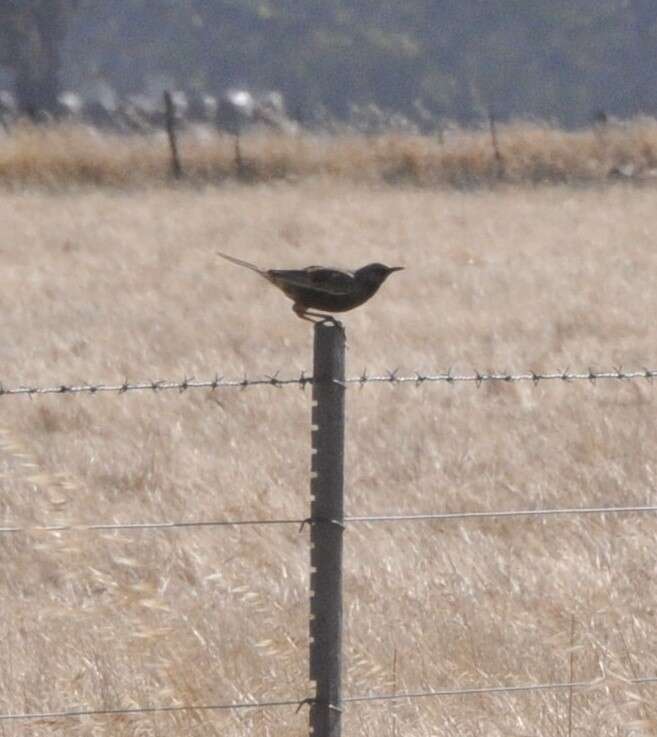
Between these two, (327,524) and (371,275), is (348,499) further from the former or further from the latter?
(327,524)

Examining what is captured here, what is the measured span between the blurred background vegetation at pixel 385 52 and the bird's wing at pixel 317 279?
254 feet

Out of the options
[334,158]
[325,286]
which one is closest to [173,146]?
[334,158]

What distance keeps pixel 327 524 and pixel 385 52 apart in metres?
86.9

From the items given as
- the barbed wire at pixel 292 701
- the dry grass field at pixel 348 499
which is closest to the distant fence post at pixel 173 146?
the dry grass field at pixel 348 499

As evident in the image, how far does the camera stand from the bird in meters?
4.46

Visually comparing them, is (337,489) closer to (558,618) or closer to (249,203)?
(558,618)

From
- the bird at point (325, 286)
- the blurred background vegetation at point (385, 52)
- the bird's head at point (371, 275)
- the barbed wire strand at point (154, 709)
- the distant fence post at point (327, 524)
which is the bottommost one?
the barbed wire strand at point (154, 709)

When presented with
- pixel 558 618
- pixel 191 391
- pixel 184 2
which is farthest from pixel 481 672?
pixel 184 2

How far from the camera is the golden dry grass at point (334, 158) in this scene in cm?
2541

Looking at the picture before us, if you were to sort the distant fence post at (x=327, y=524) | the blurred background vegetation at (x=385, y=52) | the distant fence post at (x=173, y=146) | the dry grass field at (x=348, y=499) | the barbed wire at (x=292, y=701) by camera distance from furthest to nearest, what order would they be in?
the blurred background vegetation at (x=385, y=52)
the distant fence post at (x=173, y=146)
the dry grass field at (x=348, y=499)
the barbed wire at (x=292, y=701)
the distant fence post at (x=327, y=524)

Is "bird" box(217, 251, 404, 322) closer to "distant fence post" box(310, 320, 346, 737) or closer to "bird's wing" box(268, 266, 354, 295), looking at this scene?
Result: "bird's wing" box(268, 266, 354, 295)

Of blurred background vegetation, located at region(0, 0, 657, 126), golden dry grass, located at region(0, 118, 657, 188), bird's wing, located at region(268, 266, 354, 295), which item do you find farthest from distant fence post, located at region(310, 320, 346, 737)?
blurred background vegetation, located at region(0, 0, 657, 126)

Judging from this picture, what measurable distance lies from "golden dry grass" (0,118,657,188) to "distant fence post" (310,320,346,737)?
20776 millimetres

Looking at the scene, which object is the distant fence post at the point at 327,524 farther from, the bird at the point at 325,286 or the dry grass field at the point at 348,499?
the dry grass field at the point at 348,499
